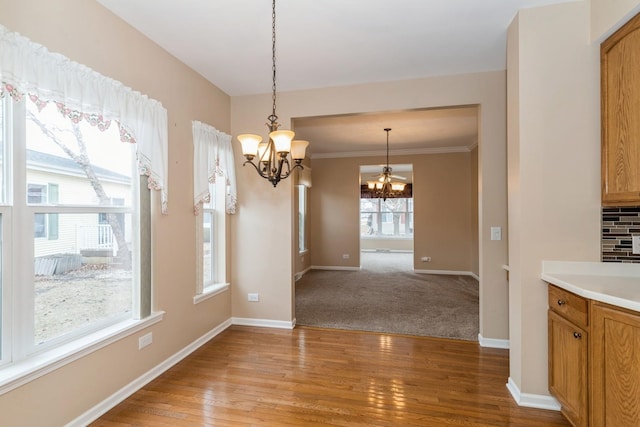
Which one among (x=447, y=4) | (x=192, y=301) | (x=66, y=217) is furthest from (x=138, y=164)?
(x=447, y=4)

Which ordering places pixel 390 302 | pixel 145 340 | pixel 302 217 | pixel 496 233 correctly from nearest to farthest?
1. pixel 145 340
2. pixel 496 233
3. pixel 390 302
4. pixel 302 217

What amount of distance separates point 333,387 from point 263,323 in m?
1.58

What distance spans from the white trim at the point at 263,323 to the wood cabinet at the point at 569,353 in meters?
2.57

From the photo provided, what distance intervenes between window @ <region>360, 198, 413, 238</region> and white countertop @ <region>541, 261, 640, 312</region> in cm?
910

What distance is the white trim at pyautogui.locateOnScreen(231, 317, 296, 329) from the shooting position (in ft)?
12.3

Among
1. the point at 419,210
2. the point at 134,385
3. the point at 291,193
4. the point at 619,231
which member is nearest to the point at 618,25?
the point at 619,231

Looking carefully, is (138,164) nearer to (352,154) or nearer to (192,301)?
(192,301)

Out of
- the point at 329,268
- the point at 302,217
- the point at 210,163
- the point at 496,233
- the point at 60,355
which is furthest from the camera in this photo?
the point at 329,268

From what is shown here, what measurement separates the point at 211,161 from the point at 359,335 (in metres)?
2.57

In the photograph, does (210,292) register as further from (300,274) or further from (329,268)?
(329,268)

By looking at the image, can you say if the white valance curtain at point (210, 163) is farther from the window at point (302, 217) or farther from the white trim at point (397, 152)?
the white trim at point (397, 152)

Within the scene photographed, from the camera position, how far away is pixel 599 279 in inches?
79.2

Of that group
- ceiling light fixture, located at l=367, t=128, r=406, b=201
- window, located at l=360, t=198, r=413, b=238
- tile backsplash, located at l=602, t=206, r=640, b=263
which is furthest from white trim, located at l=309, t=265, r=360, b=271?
tile backsplash, located at l=602, t=206, r=640, b=263

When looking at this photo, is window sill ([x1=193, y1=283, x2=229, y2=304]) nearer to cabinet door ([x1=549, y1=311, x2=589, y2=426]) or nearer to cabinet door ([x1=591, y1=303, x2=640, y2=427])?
cabinet door ([x1=549, y1=311, x2=589, y2=426])
